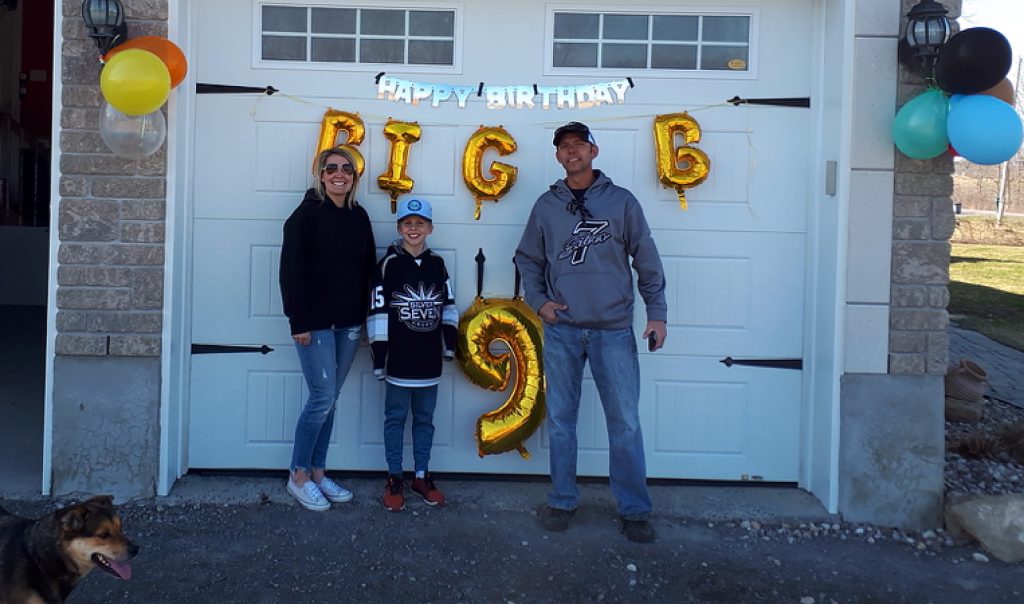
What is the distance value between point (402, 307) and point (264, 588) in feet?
4.78

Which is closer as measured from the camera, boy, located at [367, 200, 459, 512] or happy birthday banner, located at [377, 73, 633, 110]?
boy, located at [367, 200, 459, 512]

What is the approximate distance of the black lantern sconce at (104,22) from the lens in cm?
410

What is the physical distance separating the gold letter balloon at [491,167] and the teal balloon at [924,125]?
6.30 feet

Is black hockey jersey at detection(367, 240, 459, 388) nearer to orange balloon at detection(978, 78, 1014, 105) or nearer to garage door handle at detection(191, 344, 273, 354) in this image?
garage door handle at detection(191, 344, 273, 354)

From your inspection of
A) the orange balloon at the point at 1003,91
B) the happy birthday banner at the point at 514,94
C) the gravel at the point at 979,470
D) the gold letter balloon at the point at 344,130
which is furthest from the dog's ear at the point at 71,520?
the orange balloon at the point at 1003,91

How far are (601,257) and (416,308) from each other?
3.18 feet

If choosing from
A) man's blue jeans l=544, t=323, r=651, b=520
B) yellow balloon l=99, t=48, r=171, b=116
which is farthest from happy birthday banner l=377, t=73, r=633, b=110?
man's blue jeans l=544, t=323, r=651, b=520

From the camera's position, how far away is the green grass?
11375 millimetres

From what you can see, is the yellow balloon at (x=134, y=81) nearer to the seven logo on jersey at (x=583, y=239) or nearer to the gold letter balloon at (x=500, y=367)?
the gold letter balloon at (x=500, y=367)

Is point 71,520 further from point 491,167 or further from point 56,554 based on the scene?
point 491,167

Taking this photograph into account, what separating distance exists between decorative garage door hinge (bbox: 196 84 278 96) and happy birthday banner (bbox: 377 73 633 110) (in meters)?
0.60

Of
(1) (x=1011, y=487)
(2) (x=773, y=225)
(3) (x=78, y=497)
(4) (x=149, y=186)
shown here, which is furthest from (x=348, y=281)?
(1) (x=1011, y=487)

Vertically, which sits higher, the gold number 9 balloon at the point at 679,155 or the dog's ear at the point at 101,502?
the gold number 9 balloon at the point at 679,155

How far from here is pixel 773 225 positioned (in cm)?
467
